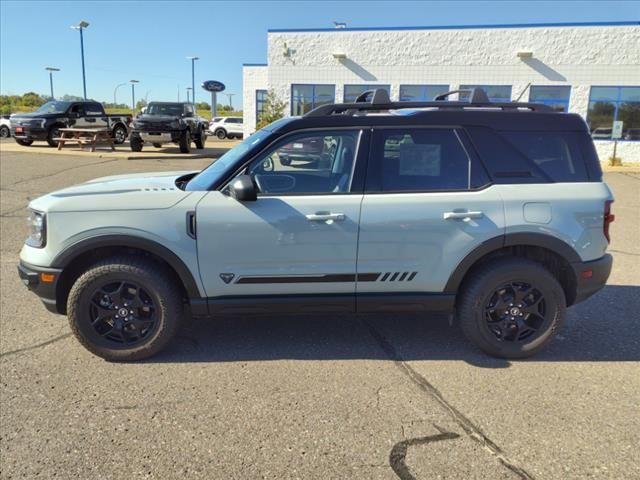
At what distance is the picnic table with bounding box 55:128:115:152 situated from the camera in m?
21.1

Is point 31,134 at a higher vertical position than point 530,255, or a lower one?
higher

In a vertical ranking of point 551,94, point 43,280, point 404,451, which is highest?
point 551,94

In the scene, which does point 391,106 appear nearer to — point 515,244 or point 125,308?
point 515,244

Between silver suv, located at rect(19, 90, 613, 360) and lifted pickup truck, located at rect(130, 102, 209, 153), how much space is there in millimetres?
17318

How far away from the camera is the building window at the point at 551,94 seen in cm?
2052

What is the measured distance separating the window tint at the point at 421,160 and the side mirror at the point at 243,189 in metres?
0.93

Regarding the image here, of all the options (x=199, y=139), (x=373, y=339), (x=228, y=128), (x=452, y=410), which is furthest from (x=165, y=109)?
(x=452, y=410)

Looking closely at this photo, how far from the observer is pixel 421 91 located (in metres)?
21.8

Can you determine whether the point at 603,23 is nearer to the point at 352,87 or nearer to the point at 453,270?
the point at 352,87

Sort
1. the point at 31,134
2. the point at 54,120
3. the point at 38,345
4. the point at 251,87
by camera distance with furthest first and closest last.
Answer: the point at 251,87
the point at 54,120
the point at 31,134
the point at 38,345

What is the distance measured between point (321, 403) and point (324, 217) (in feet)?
4.02

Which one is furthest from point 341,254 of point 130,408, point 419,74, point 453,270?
point 419,74

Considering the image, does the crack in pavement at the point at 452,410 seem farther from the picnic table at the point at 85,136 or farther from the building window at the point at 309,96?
the picnic table at the point at 85,136

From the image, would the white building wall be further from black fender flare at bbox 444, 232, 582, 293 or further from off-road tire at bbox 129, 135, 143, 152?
black fender flare at bbox 444, 232, 582, 293
